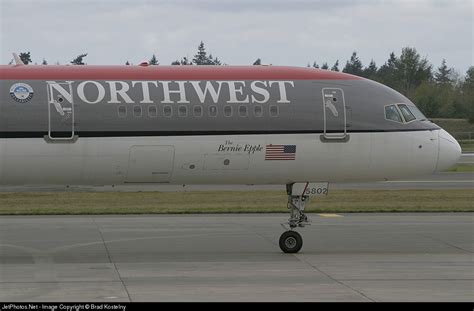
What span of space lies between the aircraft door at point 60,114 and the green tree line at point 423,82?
45852mm

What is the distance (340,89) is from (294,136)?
1.49 metres

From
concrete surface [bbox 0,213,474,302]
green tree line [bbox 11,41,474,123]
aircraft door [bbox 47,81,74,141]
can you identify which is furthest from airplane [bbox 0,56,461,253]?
green tree line [bbox 11,41,474,123]

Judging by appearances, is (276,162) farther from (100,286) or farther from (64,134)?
(100,286)

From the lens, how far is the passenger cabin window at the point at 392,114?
20.2 metres

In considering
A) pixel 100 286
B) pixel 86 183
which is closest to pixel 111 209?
pixel 86 183

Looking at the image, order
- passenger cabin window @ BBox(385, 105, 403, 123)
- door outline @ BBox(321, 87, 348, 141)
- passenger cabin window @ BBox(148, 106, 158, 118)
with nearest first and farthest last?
passenger cabin window @ BBox(148, 106, 158, 118) → door outline @ BBox(321, 87, 348, 141) → passenger cabin window @ BBox(385, 105, 403, 123)

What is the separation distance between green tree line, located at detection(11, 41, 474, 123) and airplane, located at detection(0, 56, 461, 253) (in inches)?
1765

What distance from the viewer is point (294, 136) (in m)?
19.7

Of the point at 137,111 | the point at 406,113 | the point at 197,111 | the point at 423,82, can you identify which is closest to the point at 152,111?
the point at 137,111

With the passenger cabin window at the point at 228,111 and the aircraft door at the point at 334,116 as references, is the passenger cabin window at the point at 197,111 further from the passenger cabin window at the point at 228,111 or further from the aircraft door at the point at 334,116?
the aircraft door at the point at 334,116

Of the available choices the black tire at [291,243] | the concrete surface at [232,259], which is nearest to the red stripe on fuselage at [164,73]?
the black tire at [291,243]

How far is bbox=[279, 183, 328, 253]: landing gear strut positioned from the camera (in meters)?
19.9

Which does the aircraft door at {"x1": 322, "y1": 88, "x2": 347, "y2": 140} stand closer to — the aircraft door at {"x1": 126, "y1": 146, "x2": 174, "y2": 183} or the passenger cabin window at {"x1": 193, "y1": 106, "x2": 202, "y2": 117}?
the passenger cabin window at {"x1": 193, "y1": 106, "x2": 202, "y2": 117}
